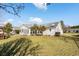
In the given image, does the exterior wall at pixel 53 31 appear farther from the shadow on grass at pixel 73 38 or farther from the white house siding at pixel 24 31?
the white house siding at pixel 24 31

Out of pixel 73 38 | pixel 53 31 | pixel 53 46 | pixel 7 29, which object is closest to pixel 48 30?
pixel 53 31

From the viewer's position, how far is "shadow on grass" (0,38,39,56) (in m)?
1.92

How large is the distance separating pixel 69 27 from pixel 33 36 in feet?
1.29

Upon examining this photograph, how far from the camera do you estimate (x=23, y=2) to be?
1921 millimetres

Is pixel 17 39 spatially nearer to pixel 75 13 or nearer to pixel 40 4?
pixel 40 4

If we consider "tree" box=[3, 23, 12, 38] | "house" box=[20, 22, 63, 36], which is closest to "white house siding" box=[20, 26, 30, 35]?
"house" box=[20, 22, 63, 36]

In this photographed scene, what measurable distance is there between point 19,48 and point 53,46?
13.9 inches

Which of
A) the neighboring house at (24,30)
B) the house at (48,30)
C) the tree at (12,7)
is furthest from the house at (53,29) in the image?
the tree at (12,7)

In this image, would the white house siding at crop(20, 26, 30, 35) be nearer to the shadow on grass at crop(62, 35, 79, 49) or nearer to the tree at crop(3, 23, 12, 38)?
the tree at crop(3, 23, 12, 38)

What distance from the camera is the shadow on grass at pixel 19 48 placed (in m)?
1.92

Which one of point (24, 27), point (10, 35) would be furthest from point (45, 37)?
point (10, 35)

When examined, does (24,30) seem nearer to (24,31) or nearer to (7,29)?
(24,31)

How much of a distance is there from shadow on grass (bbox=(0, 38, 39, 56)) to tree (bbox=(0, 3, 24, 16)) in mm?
298

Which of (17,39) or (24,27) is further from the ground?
(24,27)
